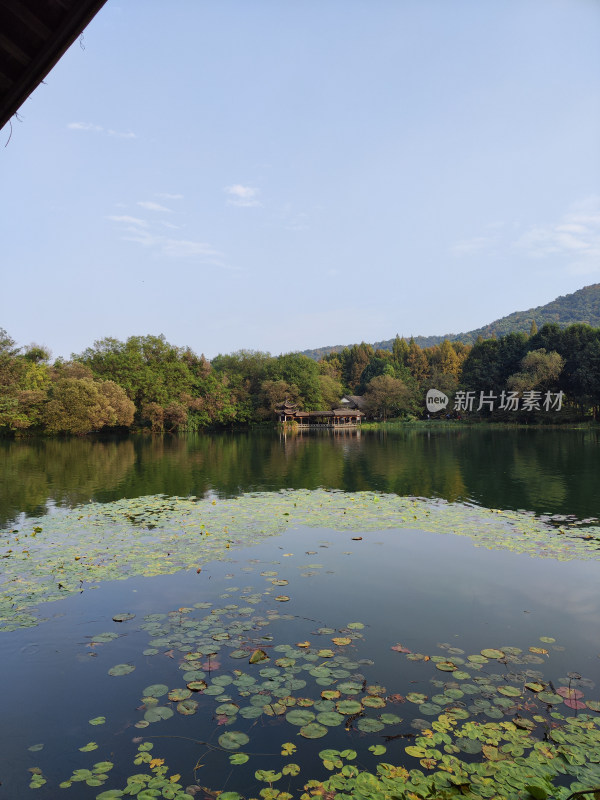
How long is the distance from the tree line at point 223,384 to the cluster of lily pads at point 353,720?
34879 mm

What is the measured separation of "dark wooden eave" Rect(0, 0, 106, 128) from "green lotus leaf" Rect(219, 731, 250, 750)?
3854 millimetres

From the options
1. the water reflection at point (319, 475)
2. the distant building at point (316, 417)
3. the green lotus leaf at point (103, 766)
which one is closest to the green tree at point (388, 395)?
the distant building at point (316, 417)

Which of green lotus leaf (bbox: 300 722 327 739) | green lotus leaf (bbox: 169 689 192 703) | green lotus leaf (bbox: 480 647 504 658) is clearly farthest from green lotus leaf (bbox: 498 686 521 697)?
green lotus leaf (bbox: 169 689 192 703)

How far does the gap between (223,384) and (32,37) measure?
58.4 m

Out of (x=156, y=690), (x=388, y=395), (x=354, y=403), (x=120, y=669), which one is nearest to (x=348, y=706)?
(x=156, y=690)

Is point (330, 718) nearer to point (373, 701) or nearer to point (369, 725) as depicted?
point (369, 725)

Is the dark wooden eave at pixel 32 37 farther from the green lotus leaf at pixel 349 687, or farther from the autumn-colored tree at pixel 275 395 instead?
the autumn-colored tree at pixel 275 395

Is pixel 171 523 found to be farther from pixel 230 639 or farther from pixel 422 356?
pixel 422 356

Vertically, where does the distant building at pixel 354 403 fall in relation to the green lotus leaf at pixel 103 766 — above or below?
above

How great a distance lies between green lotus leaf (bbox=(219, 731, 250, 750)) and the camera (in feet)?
10.5

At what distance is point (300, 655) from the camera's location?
14.3 feet

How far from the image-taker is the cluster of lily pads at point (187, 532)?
6.54 m

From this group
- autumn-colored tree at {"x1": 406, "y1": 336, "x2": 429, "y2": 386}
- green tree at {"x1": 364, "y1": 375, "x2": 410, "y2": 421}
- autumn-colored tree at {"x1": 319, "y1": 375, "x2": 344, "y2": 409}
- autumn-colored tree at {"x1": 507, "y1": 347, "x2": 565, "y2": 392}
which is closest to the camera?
autumn-colored tree at {"x1": 507, "y1": 347, "x2": 565, "y2": 392}

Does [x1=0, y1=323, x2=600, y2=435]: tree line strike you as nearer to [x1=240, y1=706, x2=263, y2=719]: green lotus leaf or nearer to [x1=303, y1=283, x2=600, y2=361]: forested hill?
[x1=240, y1=706, x2=263, y2=719]: green lotus leaf
